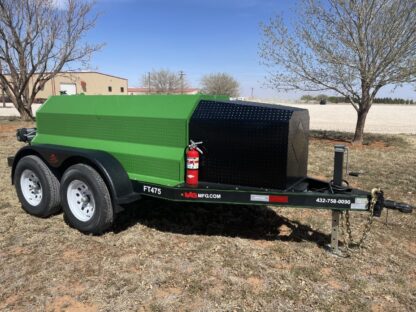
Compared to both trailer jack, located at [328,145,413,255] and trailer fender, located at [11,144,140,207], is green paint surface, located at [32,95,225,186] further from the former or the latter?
trailer jack, located at [328,145,413,255]

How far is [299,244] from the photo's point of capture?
12.4ft

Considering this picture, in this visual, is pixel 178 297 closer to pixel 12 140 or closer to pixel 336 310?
pixel 336 310

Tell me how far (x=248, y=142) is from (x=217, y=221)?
1405 millimetres

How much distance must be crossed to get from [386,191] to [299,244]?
285 cm

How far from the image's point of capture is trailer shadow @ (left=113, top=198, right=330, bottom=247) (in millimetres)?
4016

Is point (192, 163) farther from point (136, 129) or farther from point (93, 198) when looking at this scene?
point (93, 198)

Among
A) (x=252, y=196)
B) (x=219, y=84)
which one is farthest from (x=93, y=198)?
(x=219, y=84)

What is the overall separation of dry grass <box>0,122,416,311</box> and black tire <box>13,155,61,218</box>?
14 centimetres

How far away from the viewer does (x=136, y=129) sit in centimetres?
378

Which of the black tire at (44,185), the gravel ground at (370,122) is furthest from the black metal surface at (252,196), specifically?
the gravel ground at (370,122)

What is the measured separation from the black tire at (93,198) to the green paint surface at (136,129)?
336 millimetres

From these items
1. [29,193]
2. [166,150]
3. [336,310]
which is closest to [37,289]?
[166,150]

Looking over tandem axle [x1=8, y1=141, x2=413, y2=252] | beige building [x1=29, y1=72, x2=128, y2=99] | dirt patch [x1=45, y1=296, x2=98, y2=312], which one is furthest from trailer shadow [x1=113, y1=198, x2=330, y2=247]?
beige building [x1=29, y1=72, x2=128, y2=99]

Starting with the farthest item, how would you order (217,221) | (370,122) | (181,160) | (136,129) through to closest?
(370,122)
(217,221)
(136,129)
(181,160)
